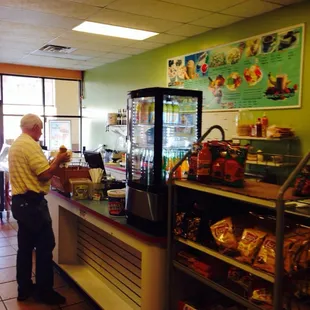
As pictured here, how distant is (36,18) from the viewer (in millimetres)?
4164

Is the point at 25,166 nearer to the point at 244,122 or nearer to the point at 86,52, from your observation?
the point at 244,122

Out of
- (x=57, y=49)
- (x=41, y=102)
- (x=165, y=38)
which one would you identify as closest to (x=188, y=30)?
(x=165, y=38)

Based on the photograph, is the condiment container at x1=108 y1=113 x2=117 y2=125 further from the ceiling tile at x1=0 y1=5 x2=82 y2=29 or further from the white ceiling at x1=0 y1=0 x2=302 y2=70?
the ceiling tile at x1=0 y1=5 x2=82 y2=29

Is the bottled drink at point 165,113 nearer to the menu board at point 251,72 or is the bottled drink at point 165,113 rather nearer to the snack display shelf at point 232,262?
the snack display shelf at point 232,262

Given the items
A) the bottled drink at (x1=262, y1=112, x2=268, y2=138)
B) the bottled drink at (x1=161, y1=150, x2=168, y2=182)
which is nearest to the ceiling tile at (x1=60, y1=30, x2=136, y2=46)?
the bottled drink at (x1=262, y1=112, x2=268, y2=138)

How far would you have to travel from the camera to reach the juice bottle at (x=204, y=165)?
221cm

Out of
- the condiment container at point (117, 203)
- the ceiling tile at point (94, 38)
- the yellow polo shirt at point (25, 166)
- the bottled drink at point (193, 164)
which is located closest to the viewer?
the bottled drink at point (193, 164)

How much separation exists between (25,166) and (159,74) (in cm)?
322

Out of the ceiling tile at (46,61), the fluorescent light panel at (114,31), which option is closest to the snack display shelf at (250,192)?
the fluorescent light panel at (114,31)

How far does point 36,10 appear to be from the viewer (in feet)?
12.7

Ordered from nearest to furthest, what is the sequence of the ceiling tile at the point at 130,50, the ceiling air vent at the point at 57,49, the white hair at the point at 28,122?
1. the white hair at the point at 28,122
2. the ceiling air vent at the point at 57,49
3. the ceiling tile at the point at 130,50

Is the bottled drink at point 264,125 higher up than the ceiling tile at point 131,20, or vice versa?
the ceiling tile at point 131,20

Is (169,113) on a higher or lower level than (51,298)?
higher

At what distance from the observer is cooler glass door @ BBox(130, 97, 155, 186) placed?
2.50m
